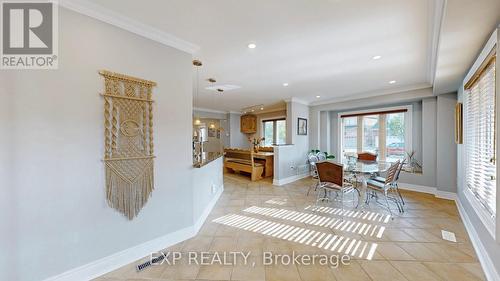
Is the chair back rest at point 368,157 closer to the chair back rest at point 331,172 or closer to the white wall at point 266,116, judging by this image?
the chair back rest at point 331,172

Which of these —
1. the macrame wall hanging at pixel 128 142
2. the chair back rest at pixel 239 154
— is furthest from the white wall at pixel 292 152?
the macrame wall hanging at pixel 128 142

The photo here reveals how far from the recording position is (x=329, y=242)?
2301 mm

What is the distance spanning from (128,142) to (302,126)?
487 cm

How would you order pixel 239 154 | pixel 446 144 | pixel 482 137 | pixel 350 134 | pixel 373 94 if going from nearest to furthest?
pixel 482 137 → pixel 446 144 → pixel 373 94 → pixel 350 134 → pixel 239 154

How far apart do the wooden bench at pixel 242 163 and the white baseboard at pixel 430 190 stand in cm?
366

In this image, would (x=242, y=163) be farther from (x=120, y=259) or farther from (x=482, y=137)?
(x=482, y=137)

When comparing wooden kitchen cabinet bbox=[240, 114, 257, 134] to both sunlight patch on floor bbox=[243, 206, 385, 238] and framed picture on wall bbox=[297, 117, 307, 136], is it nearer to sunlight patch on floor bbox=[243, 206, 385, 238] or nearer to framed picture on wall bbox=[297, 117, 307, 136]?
framed picture on wall bbox=[297, 117, 307, 136]

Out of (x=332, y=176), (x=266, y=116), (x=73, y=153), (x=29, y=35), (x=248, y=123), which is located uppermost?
(x=266, y=116)

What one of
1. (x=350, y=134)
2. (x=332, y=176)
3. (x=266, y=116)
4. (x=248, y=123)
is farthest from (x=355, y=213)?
(x=248, y=123)

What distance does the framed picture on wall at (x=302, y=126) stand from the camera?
5.69m

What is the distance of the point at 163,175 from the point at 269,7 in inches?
79.1

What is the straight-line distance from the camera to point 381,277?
67.1 inches

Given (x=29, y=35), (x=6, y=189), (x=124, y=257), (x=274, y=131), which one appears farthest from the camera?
(x=274, y=131)

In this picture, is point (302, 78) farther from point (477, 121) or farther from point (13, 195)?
point (13, 195)
